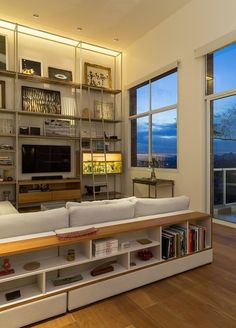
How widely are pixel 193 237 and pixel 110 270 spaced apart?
38.0 inches

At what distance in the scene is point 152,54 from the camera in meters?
5.28

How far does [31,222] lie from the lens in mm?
1908

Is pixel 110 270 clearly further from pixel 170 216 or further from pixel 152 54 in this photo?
pixel 152 54

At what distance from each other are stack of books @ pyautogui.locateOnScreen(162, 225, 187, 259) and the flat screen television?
362cm

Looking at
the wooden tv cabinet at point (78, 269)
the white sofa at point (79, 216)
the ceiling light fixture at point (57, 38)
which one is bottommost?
the wooden tv cabinet at point (78, 269)

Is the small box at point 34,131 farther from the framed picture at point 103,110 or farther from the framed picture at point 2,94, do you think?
the framed picture at point 103,110

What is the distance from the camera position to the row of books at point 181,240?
2.33 meters

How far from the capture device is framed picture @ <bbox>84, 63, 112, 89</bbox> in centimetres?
587

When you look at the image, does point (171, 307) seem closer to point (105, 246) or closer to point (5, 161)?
point (105, 246)

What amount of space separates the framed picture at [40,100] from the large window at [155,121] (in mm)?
1872

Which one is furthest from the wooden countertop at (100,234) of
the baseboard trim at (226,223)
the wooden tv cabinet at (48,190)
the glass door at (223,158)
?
the wooden tv cabinet at (48,190)

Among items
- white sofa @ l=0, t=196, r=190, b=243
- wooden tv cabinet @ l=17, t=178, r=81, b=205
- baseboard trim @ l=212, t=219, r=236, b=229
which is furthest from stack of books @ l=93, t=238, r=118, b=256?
wooden tv cabinet @ l=17, t=178, r=81, b=205

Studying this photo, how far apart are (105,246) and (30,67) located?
4553 mm

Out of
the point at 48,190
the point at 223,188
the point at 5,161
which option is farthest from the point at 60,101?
the point at 223,188
